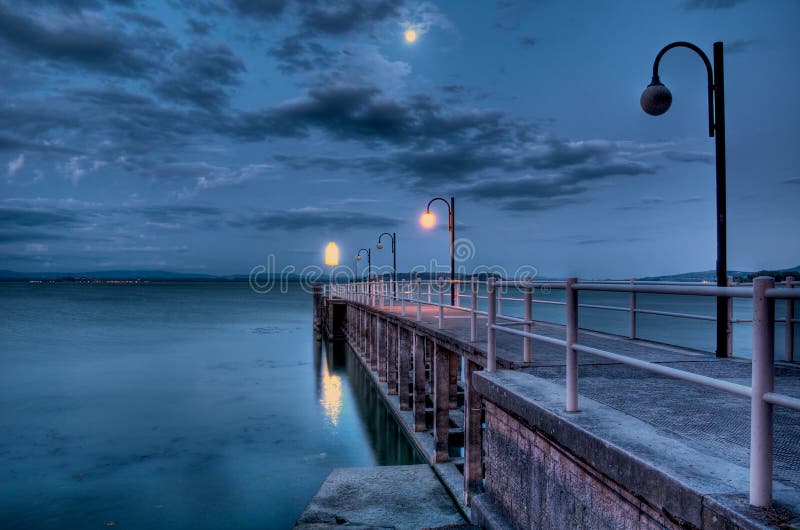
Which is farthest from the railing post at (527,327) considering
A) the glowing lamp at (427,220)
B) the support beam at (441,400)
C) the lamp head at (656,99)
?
the glowing lamp at (427,220)

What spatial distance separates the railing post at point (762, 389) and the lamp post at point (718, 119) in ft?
20.5

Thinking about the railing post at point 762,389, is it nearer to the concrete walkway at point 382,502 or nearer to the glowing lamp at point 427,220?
the concrete walkway at point 382,502

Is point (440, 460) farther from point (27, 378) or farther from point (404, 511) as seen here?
point (27, 378)

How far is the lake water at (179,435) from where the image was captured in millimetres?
12508

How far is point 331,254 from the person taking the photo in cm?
6762

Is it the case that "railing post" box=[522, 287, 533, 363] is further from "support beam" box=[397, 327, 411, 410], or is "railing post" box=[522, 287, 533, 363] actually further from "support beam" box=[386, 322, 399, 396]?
"support beam" box=[386, 322, 399, 396]

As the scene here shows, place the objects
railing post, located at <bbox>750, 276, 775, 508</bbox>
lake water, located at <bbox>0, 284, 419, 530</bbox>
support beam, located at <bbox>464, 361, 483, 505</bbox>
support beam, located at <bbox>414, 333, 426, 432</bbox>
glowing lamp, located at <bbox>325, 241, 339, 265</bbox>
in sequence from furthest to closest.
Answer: glowing lamp, located at <bbox>325, 241, 339, 265</bbox> → support beam, located at <bbox>414, 333, 426, 432</bbox> → lake water, located at <bbox>0, 284, 419, 530</bbox> → support beam, located at <bbox>464, 361, 483, 505</bbox> → railing post, located at <bbox>750, 276, 775, 508</bbox>

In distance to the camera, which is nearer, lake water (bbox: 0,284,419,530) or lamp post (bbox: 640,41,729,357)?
lamp post (bbox: 640,41,729,357)

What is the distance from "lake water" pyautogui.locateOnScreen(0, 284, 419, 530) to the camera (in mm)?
12508

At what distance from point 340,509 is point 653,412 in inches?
275

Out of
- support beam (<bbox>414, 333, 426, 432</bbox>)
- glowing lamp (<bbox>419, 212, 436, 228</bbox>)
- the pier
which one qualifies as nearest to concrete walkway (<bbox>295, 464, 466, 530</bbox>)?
the pier

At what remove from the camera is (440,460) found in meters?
12.2

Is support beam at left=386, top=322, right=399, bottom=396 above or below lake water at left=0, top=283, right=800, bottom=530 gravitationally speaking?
above

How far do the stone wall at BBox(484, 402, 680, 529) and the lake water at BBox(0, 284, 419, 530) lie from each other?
7.97m
